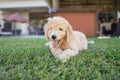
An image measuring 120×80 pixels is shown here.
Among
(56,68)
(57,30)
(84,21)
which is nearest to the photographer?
(56,68)

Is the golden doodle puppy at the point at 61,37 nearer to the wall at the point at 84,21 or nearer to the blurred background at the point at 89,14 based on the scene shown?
the blurred background at the point at 89,14

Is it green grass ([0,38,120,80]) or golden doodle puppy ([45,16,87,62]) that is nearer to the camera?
green grass ([0,38,120,80])

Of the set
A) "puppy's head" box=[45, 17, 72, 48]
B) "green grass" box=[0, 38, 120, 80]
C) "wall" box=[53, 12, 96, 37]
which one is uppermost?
"puppy's head" box=[45, 17, 72, 48]

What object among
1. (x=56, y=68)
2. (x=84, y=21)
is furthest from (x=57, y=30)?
(x=84, y=21)

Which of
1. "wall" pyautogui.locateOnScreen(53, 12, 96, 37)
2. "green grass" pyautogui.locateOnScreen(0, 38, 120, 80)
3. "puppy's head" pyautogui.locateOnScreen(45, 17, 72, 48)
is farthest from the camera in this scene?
"wall" pyautogui.locateOnScreen(53, 12, 96, 37)

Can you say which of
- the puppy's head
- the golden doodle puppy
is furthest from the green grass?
the puppy's head

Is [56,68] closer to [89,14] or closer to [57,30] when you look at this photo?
[57,30]

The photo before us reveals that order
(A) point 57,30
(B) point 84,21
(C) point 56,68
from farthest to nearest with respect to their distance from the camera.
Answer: (B) point 84,21, (A) point 57,30, (C) point 56,68

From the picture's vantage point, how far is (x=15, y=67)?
8.90 ft

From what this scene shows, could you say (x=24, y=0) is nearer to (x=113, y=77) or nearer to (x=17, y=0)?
(x=17, y=0)

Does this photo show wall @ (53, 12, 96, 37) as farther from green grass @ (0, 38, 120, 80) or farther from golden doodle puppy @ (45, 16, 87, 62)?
green grass @ (0, 38, 120, 80)

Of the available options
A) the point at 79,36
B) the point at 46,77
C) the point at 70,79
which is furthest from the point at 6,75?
the point at 79,36

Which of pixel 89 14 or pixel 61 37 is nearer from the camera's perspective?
pixel 61 37

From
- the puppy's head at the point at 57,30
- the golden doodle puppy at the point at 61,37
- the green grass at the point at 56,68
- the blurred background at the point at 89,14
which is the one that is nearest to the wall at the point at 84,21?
the blurred background at the point at 89,14
